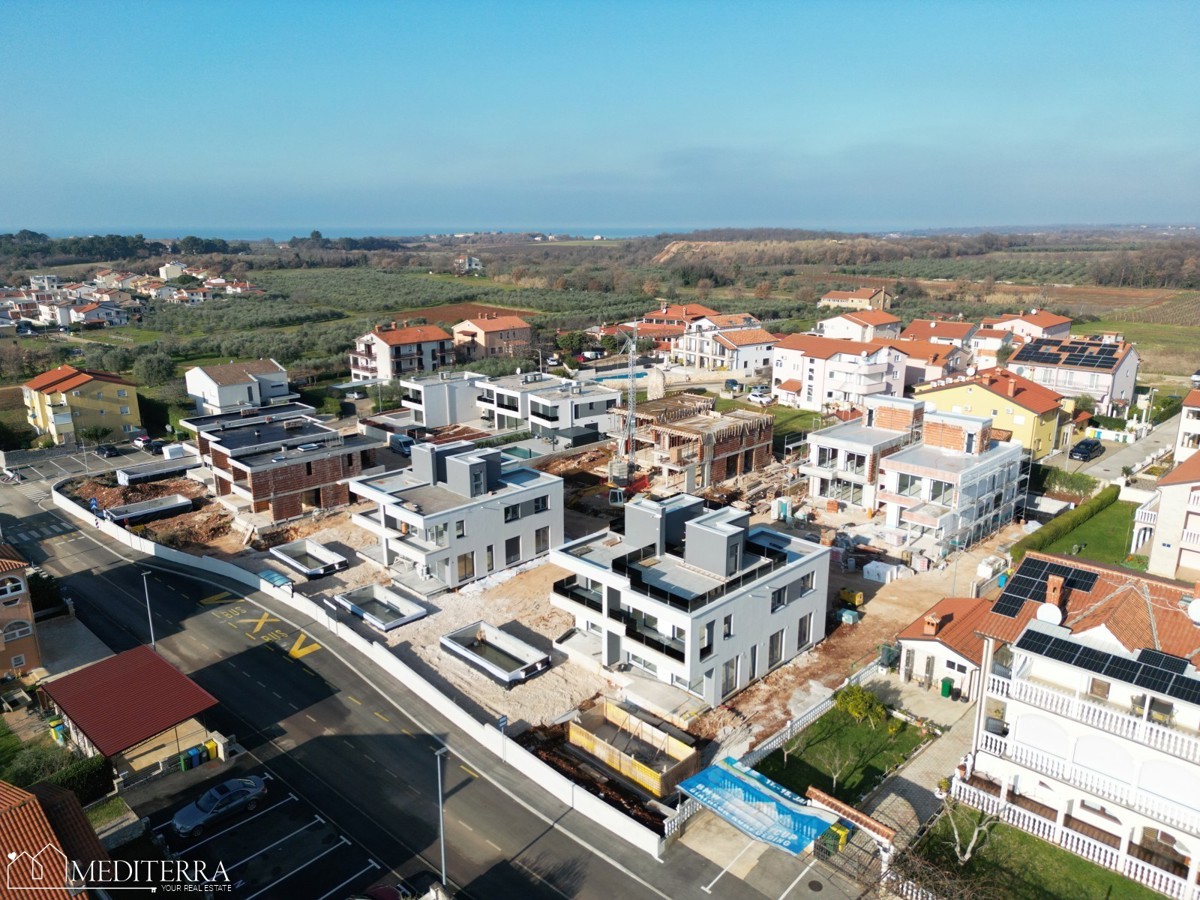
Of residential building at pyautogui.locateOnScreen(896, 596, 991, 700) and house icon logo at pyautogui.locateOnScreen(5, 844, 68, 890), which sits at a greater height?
house icon logo at pyautogui.locateOnScreen(5, 844, 68, 890)

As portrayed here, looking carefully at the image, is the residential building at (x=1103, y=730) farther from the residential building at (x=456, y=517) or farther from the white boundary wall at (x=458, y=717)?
the residential building at (x=456, y=517)

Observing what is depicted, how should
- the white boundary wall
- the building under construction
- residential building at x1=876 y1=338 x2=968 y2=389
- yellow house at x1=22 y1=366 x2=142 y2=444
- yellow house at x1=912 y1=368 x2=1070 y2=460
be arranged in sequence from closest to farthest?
the white boundary wall
the building under construction
yellow house at x1=912 y1=368 x2=1070 y2=460
yellow house at x1=22 y1=366 x2=142 y2=444
residential building at x1=876 y1=338 x2=968 y2=389

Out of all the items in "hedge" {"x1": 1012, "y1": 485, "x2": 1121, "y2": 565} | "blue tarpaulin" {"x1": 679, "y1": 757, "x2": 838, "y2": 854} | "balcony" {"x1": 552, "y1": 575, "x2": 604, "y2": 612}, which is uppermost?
"balcony" {"x1": 552, "y1": 575, "x2": 604, "y2": 612}

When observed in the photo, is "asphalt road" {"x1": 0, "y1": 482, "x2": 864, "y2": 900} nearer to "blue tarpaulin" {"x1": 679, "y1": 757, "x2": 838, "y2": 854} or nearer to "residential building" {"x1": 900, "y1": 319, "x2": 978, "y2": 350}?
"blue tarpaulin" {"x1": 679, "y1": 757, "x2": 838, "y2": 854}

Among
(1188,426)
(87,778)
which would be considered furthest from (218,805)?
(1188,426)

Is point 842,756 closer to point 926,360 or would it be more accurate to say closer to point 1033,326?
point 926,360

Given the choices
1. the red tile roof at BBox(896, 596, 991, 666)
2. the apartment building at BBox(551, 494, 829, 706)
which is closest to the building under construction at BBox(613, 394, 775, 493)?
the apartment building at BBox(551, 494, 829, 706)

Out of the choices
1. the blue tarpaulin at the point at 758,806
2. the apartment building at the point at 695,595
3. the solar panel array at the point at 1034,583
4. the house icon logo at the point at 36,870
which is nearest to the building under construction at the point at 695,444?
the apartment building at the point at 695,595
